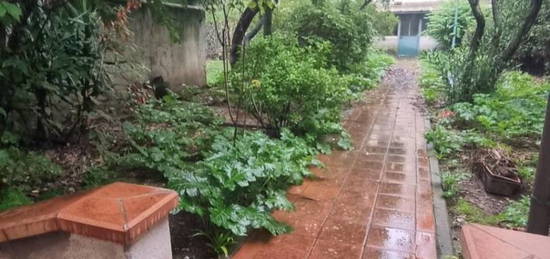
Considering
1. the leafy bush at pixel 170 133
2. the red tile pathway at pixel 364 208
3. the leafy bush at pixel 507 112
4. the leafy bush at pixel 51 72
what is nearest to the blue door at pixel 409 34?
the leafy bush at pixel 507 112

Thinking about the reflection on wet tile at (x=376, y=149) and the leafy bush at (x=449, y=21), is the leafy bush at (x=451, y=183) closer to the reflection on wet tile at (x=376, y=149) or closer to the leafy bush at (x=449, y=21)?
the reflection on wet tile at (x=376, y=149)

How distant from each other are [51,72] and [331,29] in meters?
5.93

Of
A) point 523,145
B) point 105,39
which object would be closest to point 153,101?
point 105,39

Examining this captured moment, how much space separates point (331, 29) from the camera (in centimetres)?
784

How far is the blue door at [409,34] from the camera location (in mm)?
20891

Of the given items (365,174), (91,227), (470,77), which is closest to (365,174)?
(365,174)

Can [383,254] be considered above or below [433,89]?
below

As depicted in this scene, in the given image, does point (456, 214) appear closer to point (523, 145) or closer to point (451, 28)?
point (523, 145)

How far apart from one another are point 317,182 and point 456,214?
102 cm

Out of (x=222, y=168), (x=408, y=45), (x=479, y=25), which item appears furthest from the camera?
(x=408, y=45)

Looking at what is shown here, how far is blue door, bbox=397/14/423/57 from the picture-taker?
20.9 m

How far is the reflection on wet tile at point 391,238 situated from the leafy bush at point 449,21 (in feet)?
48.1

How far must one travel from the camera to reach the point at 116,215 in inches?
45.9

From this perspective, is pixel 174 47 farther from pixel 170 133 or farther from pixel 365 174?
pixel 365 174
